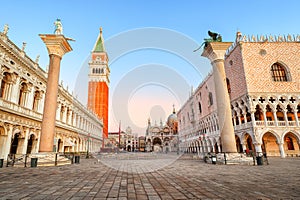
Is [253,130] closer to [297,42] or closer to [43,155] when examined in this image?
[297,42]

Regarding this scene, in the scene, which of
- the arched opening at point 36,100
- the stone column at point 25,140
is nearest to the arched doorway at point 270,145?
the stone column at point 25,140

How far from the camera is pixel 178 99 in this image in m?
10.7

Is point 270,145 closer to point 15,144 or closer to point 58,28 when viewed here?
point 58,28

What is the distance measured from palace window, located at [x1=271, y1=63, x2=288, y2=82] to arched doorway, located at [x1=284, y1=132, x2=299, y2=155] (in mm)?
8374

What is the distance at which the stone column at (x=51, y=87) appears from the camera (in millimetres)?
11758

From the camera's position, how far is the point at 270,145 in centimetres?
2509

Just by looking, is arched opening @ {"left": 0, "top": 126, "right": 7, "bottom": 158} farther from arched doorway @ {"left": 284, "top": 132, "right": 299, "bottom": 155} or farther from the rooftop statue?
arched doorway @ {"left": 284, "top": 132, "right": 299, "bottom": 155}

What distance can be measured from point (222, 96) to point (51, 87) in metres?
13.4

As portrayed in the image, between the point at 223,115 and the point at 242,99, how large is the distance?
1398 centimetres

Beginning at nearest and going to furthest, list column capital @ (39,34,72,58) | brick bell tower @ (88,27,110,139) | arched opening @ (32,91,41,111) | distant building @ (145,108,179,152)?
column capital @ (39,34,72,58) < arched opening @ (32,91,41,111) < brick bell tower @ (88,27,110,139) < distant building @ (145,108,179,152)

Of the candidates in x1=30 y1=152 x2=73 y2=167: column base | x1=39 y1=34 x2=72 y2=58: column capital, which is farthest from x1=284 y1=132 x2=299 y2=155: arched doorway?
x1=39 y1=34 x2=72 y2=58: column capital

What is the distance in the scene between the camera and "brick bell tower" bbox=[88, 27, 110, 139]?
62406mm

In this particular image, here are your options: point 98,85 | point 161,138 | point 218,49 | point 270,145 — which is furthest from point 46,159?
point 161,138

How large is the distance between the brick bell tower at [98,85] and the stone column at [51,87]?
48517mm
